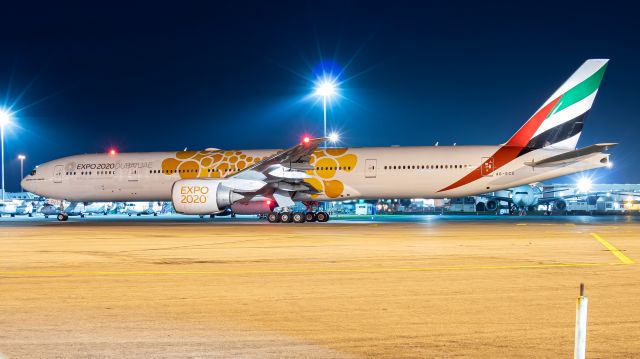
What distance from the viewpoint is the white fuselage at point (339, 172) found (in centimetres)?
3312

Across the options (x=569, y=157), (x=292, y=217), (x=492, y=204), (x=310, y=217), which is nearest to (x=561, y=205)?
(x=492, y=204)

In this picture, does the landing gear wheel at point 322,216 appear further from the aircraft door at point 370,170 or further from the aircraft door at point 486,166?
the aircraft door at point 486,166

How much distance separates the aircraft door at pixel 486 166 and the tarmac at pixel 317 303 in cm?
1726

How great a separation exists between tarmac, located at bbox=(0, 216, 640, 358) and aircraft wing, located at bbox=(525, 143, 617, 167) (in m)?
15.4

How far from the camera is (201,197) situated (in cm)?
3111

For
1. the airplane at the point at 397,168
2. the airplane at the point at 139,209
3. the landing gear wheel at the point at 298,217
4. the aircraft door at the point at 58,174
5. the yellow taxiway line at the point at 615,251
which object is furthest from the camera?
the airplane at the point at 139,209

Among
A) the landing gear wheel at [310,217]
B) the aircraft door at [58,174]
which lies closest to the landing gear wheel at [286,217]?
the landing gear wheel at [310,217]

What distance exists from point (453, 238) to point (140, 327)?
14641 mm

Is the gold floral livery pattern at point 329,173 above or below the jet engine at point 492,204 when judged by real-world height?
above

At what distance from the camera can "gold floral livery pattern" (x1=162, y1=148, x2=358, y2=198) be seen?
35.1 metres

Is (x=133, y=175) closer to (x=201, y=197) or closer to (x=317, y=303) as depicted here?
(x=201, y=197)

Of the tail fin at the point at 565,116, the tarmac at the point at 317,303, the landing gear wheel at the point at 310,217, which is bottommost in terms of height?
the tarmac at the point at 317,303

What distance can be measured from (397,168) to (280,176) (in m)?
5.66

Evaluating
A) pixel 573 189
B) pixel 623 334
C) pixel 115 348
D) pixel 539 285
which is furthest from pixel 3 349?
pixel 573 189
